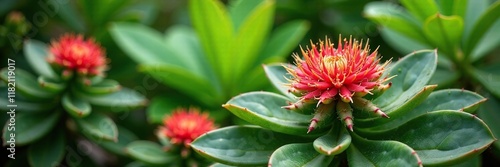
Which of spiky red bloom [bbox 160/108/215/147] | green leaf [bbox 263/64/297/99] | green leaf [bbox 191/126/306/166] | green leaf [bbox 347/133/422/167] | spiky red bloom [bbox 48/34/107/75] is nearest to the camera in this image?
green leaf [bbox 347/133/422/167]

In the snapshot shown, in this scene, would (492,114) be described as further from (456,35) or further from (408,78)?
(408,78)

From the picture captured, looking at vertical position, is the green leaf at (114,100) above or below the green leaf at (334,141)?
above

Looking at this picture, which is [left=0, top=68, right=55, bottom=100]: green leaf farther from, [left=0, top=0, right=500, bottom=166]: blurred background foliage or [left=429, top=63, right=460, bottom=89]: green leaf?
[left=429, top=63, right=460, bottom=89]: green leaf

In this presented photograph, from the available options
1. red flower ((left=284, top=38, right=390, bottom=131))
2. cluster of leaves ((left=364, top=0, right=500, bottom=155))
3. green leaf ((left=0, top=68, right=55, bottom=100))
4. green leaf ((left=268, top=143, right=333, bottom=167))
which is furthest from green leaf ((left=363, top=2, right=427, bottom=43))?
green leaf ((left=0, top=68, right=55, bottom=100))

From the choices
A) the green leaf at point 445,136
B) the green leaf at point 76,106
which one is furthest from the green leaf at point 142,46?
the green leaf at point 445,136

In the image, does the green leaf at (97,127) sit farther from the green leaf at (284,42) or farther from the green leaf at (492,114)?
the green leaf at (492,114)

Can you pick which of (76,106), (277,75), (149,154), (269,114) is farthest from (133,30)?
(269,114)

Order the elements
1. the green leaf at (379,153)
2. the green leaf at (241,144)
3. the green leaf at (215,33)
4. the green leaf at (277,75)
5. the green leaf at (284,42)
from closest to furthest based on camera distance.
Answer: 1. the green leaf at (379,153)
2. the green leaf at (241,144)
3. the green leaf at (277,75)
4. the green leaf at (215,33)
5. the green leaf at (284,42)
